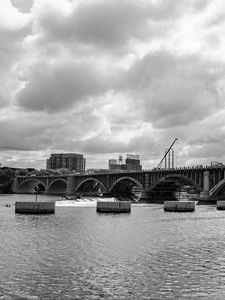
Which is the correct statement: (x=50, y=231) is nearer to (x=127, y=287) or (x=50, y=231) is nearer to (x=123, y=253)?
(x=123, y=253)

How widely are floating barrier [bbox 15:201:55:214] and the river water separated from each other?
127 feet

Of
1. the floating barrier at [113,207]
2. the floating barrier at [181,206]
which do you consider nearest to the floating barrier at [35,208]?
the floating barrier at [113,207]

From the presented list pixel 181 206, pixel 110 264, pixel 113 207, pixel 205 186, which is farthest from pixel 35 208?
pixel 205 186

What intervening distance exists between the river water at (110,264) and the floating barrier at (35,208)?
3859 cm

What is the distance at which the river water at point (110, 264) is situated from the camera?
3609 cm

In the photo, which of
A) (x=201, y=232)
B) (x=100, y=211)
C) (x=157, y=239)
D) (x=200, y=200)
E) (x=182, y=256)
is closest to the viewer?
(x=182, y=256)

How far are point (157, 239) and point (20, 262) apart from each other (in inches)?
1076

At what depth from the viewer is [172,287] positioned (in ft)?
124

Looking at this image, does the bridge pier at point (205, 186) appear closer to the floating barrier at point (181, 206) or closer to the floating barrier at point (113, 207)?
the floating barrier at point (181, 206)

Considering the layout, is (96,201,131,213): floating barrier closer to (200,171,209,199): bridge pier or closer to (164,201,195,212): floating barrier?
(164,201,195,212): floating barrier

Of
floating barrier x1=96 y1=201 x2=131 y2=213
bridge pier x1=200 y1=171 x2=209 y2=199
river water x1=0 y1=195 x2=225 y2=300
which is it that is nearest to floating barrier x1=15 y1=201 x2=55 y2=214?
floating barrier x1=96 y1=201 x2=131 y2=213

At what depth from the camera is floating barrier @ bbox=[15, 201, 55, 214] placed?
118750mm

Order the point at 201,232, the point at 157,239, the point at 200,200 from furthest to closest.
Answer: the point at 200,200 → the point at 201,232 → the point at 157,239

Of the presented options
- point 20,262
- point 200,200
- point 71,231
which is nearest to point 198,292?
point 20,262
